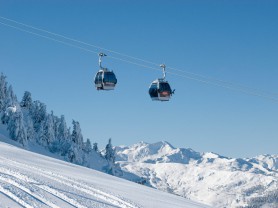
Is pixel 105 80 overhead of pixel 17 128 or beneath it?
beneath

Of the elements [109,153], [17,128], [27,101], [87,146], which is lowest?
[109,153]

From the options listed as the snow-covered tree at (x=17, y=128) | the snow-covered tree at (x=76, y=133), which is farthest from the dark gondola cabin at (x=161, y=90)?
the snow-covered tree at (x=76, y=133)

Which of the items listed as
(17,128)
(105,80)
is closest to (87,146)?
(17,128)

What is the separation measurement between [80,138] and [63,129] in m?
8.00

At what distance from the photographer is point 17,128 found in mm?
86375

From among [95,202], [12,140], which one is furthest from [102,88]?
[12,140]

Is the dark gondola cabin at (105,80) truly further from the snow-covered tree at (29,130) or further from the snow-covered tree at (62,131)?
the snow-covered tree at (62,131)

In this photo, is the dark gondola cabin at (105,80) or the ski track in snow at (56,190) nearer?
the ski track in snow at (56,190)

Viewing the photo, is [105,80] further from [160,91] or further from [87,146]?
[87,146]

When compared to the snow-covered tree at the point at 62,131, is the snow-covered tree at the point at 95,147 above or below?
below

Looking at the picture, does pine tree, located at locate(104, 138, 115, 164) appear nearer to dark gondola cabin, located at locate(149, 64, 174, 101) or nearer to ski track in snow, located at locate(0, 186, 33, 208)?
dark gondola cabin, located at locate(149, 64, 174, 101)

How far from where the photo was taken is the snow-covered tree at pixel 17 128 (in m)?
85.9

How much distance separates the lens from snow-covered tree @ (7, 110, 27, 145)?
85.9m

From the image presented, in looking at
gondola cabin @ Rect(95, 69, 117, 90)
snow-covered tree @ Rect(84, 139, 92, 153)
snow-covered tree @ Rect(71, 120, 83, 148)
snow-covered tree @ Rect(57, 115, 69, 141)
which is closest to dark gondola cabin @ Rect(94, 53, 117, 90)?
gondola cabin @ Rect(95, 69, 117, 90)
